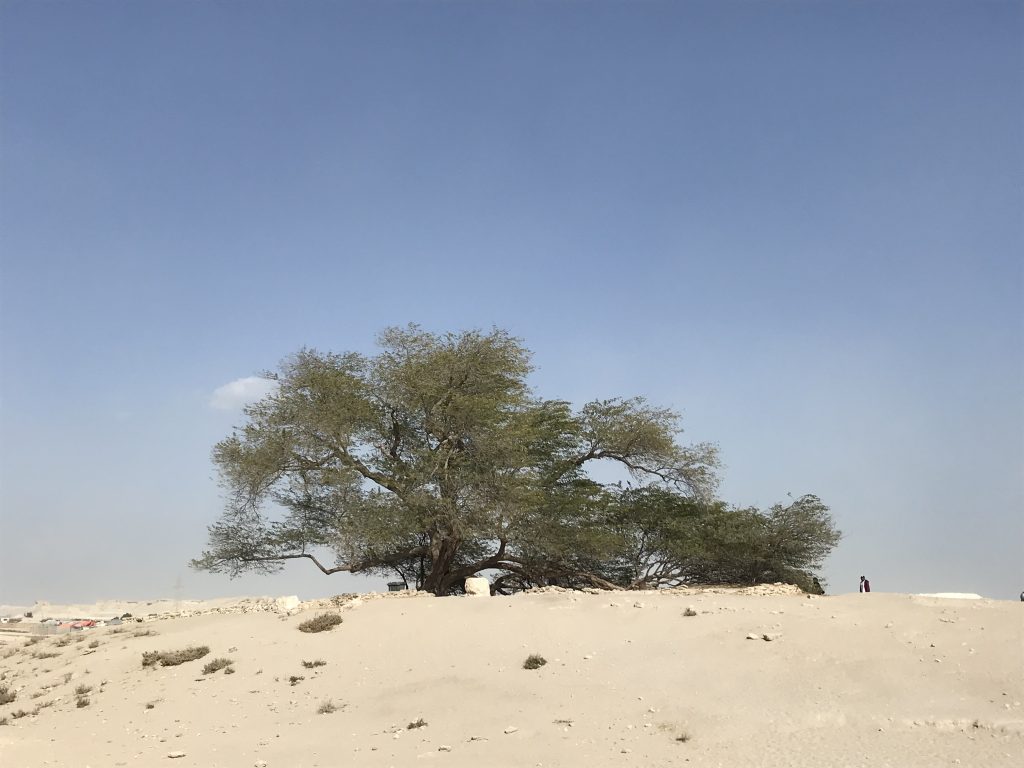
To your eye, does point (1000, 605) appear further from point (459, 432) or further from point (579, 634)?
point (459, 432)

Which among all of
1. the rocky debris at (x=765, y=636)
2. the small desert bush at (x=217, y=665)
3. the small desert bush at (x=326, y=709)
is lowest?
the small desert bush at (x=326, y=709)

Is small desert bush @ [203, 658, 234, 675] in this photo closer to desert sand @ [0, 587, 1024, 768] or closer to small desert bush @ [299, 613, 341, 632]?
desert sand @ [0, 587, 1024, 768]

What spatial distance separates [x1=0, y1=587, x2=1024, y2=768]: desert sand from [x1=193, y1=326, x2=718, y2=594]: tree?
741 cm

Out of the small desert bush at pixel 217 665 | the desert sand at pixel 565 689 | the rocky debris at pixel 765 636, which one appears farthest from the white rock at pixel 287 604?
the rocky debris at pixel 765 636

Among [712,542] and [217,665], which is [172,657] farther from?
[712,542]

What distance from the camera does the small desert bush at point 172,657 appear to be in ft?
53.6

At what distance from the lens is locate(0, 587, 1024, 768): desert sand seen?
33.9 feet

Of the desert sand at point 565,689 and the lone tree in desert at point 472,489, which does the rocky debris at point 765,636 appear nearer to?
the desert sand at point 565,689

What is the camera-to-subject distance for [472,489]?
26391 mm

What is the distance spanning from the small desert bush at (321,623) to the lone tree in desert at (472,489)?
20.9 ft

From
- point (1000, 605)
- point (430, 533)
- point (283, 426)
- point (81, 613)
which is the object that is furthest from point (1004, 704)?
point (81, 613)

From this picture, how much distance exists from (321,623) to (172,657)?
3112mm

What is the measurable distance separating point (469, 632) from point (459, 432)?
Result: 38.1 ft

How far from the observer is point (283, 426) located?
89.0 ft
